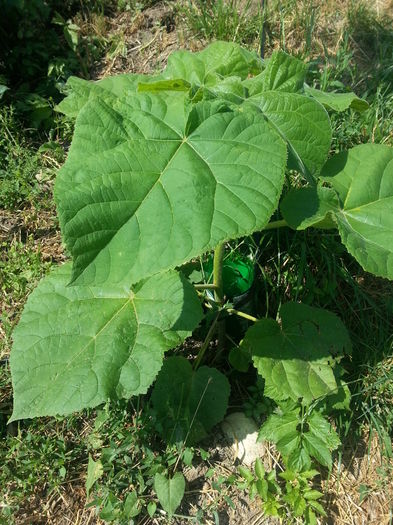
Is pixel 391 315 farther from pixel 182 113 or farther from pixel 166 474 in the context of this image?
pixel 182 113

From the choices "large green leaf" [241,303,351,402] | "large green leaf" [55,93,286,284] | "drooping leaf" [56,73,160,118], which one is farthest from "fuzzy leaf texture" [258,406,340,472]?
"drooping leaf" [56,73,160,118]

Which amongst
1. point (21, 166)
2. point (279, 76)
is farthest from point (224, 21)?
point (279, 76)

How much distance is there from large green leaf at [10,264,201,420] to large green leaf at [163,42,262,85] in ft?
2.71

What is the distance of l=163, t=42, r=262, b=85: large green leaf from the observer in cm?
219

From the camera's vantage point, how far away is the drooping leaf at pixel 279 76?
203 cm

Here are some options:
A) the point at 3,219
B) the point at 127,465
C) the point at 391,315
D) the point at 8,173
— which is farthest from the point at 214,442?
the point at 8,173

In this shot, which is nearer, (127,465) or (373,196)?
(373,196)

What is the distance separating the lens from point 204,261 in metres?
3.15

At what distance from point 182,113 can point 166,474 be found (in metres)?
1.78

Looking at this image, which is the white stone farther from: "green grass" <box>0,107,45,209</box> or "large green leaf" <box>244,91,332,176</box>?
"green grass" <box>0,107,45,209</box>

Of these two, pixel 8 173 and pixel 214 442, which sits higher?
pixel 8 173

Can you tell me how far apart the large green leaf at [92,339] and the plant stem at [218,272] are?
0.72ft

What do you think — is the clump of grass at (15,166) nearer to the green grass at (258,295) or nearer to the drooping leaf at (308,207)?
the green grass at (258,295)

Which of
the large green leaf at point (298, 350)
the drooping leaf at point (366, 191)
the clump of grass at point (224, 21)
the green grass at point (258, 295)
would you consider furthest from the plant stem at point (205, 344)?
the clump of grass at point (224, 21)
